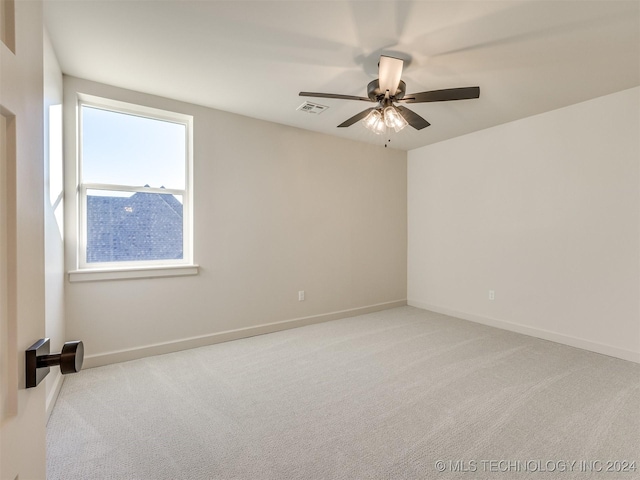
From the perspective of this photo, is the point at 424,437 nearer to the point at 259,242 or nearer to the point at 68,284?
the point at 259,242

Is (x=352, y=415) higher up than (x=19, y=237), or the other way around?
(x=19, y=237)

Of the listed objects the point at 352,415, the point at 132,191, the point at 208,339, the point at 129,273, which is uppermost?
the point at 132,191

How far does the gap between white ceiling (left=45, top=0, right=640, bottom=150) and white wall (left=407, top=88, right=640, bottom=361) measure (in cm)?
49

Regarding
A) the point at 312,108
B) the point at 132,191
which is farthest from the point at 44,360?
the point at 312,108

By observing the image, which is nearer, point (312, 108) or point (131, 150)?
point (131, 150)

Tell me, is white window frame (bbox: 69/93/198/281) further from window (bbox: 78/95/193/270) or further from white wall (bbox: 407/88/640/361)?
white wall (bbox: 407/88/640/361)

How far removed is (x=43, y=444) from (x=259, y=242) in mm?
3038

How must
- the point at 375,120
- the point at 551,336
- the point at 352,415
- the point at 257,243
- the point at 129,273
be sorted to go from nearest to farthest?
the point at 352,415 < the point at 375,120 < the point at 129,273 < the point at 551,336 < the point at 257,243

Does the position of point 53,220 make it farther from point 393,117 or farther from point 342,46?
point 393,117

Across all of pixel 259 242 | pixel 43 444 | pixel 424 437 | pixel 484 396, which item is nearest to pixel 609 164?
pixel 484 396

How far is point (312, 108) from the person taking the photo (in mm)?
3334

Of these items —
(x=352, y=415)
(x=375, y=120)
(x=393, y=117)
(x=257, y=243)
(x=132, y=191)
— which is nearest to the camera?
(x=352, y=415)

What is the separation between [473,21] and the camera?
6.59ft

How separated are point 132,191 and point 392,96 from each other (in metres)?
2.59
